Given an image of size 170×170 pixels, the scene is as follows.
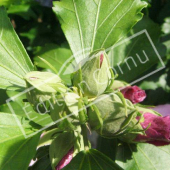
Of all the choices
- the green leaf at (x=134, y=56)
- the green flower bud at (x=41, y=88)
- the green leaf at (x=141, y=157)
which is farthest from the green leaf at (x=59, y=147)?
the green leaf at (x=134, y=56)

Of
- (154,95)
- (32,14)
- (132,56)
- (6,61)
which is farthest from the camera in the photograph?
(32,14)

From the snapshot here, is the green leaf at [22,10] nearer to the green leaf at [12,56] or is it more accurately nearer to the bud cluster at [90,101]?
the green leaf at [12,56]

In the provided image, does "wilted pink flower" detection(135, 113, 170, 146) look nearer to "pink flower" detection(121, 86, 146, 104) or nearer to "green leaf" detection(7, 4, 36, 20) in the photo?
"pink flower" detection(121, 86, 146, 104)

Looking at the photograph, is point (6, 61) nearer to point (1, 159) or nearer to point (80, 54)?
point (80, 54)

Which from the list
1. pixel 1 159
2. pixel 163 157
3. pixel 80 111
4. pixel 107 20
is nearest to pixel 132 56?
pixel 107 20

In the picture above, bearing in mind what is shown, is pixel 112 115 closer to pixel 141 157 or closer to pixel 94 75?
pixel 94 75

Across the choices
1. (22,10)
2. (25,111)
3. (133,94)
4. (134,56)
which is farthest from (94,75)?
(22,10)

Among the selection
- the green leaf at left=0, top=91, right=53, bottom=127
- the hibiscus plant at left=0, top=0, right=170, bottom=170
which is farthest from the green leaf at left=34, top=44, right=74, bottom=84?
the green leaf at left=0, top=91, right=53, bottom=127
